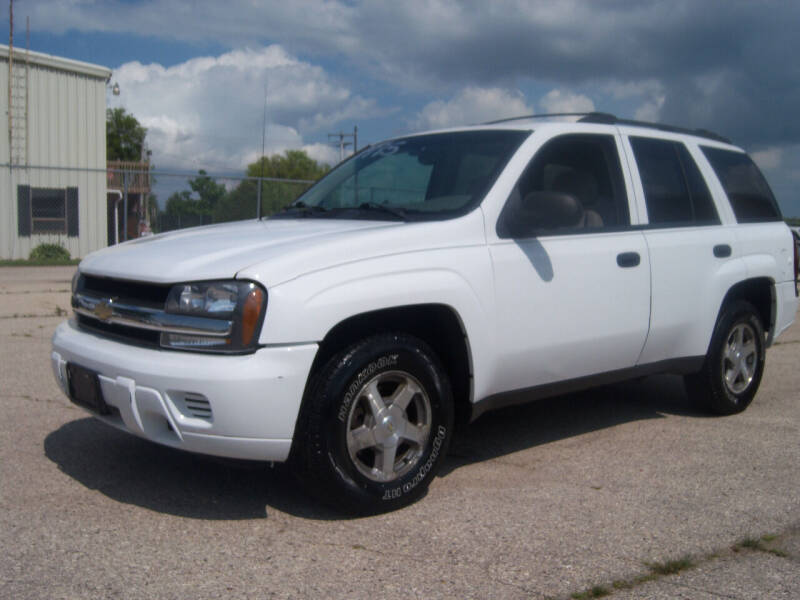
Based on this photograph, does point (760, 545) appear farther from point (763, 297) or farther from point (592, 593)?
point (763, 297)

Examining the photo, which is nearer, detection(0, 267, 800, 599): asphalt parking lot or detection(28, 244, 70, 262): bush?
detection(0, 267, 800, 599): asphalt parking lot

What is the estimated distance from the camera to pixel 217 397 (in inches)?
133

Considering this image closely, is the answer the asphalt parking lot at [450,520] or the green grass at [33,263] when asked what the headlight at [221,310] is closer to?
the asphalt parking lot at [450,520]

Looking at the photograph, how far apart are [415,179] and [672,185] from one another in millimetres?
1695

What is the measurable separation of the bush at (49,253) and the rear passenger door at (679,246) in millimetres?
19445

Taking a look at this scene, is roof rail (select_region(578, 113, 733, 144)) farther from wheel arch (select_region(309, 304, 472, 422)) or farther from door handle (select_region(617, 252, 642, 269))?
wheel arch (select_region(309, 304, 472, 422))

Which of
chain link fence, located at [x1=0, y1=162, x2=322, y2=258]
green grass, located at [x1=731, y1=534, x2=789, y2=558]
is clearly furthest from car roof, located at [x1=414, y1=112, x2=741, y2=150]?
chain link fence, located at [x1=0, y1=162, x2=322, y2=258]

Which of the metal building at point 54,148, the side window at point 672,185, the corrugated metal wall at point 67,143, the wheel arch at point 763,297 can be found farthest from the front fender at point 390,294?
the corrugated metal wall at point 67,143

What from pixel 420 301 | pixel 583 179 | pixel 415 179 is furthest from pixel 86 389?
pixel 583 179

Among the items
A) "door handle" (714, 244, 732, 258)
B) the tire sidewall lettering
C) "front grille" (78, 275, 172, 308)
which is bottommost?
the tire sidewall lettering

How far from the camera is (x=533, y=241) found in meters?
4.39

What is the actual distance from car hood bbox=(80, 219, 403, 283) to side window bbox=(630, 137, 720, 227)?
1.83 meters

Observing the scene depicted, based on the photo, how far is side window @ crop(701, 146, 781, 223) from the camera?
5832 millimetres

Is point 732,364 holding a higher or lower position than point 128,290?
lower
